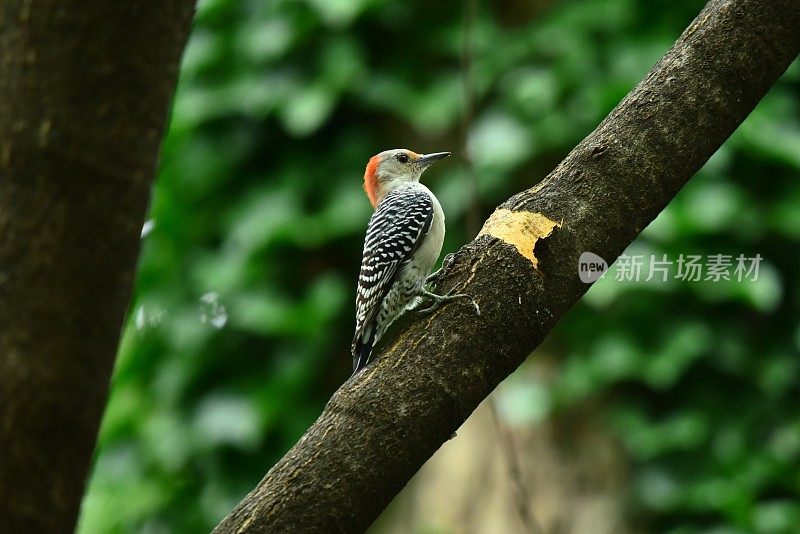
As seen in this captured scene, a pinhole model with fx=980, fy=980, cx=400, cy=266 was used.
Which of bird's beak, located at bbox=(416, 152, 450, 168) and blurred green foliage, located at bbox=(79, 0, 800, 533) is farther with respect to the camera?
bird's beak, located at bbox=(416, 152, 450, 168)

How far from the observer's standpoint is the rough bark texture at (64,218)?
1448 millimetres

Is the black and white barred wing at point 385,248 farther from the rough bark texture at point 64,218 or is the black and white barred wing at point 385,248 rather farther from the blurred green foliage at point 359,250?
the rough bark texture at point 64,218

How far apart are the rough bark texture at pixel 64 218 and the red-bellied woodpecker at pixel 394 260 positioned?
1859 mm

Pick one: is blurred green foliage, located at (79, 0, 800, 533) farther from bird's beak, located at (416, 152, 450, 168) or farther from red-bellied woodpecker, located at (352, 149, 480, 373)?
red-bellied woodpecker, located at (352, 149, 480, 373)

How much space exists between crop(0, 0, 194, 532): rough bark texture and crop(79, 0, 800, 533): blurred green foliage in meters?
3.24

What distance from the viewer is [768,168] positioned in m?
4.77

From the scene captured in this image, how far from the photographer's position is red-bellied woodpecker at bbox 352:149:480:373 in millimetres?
3604

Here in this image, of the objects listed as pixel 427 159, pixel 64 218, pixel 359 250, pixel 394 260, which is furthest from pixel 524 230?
pixel 359 250

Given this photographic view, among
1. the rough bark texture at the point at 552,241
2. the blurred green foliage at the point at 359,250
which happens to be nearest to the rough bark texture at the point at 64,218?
the rough bark texture at the point at 552,241

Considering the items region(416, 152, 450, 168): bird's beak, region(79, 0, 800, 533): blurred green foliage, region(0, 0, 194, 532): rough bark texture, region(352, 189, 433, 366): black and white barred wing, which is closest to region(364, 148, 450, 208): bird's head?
region(416, 152, 450, 168): bird's beak

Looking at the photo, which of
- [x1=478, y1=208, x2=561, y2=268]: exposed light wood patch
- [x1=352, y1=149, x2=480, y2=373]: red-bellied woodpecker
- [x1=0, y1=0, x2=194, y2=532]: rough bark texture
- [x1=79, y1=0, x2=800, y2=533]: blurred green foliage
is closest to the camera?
[x1=0, y1=0, x2=194, y2=532]: rough bark texture

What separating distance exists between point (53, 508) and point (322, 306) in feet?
11.7

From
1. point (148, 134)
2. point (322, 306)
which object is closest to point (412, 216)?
point (322, 306)

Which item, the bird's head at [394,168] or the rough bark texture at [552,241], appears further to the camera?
the bird's head at [394,168]
